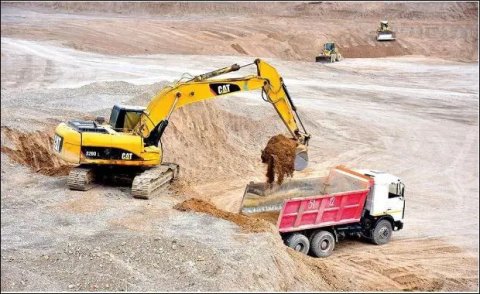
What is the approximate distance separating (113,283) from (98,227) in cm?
260

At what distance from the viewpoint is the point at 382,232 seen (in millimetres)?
16766

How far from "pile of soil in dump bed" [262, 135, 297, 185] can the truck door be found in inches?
106

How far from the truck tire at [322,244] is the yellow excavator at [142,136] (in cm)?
183

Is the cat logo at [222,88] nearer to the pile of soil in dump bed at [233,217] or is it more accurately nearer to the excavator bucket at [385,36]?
the pile of soil in dump bed at [233,217]

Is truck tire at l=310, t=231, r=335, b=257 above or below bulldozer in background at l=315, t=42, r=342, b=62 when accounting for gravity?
below

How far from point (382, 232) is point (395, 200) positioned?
0.90 metres

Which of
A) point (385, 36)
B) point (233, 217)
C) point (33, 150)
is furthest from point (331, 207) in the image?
point (385, 36)

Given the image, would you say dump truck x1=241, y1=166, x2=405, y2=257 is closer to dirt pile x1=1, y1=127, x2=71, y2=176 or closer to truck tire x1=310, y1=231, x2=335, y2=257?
truck tire x1=310, y1=231, x2=335, y2=257

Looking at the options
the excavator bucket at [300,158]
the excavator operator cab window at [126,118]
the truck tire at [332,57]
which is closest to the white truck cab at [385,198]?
the excavator bucket at [300,158]

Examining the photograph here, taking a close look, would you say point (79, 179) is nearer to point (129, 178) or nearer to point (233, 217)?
point (129, 178)

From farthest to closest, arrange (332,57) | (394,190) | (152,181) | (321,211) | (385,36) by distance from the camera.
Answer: (385,36), (332,57), (394,190), (321,211), (152,181)

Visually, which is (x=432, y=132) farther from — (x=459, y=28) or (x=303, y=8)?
(x=303, y=8)

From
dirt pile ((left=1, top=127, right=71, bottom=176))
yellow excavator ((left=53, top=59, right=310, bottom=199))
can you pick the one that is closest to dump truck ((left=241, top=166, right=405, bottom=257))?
yellow excavator ((left=53, top=59, right=310, bottom=199))

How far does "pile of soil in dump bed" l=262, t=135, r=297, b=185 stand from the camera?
53.2ft
